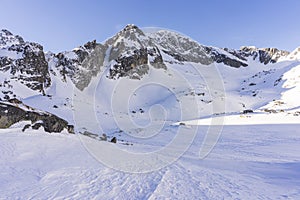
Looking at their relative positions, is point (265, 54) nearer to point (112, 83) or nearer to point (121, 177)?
point (112, 83)

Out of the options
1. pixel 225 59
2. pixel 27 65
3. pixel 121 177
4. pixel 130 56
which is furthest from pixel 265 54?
pixel 121 177

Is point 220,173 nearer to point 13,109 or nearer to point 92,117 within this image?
point 13,109

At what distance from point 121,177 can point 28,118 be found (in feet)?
36.0

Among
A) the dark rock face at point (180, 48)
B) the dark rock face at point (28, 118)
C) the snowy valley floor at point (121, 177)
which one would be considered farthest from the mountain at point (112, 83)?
the dark rock face at point (180, 48)

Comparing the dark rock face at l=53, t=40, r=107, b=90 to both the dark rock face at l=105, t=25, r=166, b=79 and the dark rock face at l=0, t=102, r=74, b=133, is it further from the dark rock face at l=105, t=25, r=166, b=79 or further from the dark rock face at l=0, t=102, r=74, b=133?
the dark rock face at l=0, t=102, r=74, b=133

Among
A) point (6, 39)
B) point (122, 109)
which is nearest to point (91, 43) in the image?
point (6, 39)

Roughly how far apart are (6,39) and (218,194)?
8098cm

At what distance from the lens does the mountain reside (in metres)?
39.1

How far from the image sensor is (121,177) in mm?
8086

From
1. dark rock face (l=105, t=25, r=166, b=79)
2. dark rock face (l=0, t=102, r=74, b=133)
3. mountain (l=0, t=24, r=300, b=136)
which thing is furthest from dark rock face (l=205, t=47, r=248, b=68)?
dark rock face (l=0, t=102, r=74, b=133)

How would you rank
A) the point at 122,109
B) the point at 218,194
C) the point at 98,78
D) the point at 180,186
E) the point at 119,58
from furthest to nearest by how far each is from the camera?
1. the point at 119,58
2. the point at 98,78
3. the point at 122,109
4. the point at 180,186
5. the point at 218,194

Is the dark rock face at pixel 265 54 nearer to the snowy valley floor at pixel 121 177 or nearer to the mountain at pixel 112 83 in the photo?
the mountain at pixel 112 83

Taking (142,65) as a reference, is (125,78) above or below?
below

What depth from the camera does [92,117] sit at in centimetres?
3494
